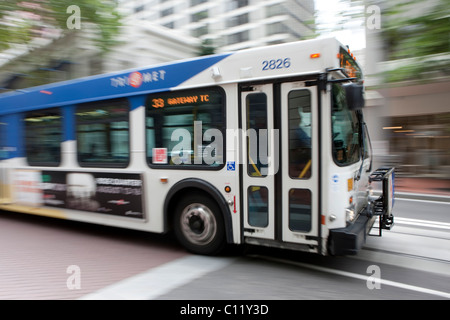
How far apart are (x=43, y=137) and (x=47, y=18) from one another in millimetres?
5684

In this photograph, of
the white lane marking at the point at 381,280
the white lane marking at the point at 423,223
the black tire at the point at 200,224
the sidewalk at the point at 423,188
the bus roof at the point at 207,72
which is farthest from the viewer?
the sidewalk at the point at 423,188

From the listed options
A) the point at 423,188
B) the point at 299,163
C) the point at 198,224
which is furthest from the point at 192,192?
the point at 423,188

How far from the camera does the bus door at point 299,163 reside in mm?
4109

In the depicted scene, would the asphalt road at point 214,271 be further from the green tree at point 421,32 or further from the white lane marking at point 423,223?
the green tree at point 421,32

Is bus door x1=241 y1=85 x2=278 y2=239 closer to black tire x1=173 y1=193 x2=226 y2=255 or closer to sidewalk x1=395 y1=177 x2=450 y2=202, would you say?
black tire x1=173 y1=193 x2=226 y2=255

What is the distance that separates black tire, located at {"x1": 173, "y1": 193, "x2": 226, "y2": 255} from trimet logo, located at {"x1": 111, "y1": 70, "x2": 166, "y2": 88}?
6.10ft

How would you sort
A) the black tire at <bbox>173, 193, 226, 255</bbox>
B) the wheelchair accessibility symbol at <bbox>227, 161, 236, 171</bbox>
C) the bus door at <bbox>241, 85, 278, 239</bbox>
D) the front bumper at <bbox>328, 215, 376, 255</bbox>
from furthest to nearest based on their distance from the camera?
the black tire at <bbox>173, 193, 226, 255</bbox> → the wheelchair accessibility symbol at <bbox>227, 161, 236, 171</bbox> → the bus door at <bbox>241, 85, 278, 239</bbox> → the front bumper at <bbox>328, 215, 376, 255</bbox>

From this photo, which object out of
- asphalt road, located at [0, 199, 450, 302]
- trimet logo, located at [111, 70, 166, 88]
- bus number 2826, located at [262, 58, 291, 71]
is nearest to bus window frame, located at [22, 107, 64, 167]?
asphalt road, located at [0, 199, 450, 302]

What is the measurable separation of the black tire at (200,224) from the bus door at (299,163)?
100cm

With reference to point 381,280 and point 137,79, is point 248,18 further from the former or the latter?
point 381,280

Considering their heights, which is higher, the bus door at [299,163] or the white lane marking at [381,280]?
the bus door at [299,163]

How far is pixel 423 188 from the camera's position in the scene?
12781mm

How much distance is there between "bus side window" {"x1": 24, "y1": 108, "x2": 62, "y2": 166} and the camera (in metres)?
6.54

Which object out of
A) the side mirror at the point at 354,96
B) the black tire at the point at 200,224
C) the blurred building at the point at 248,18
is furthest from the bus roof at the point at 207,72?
the blurred building at the point at 248,18
